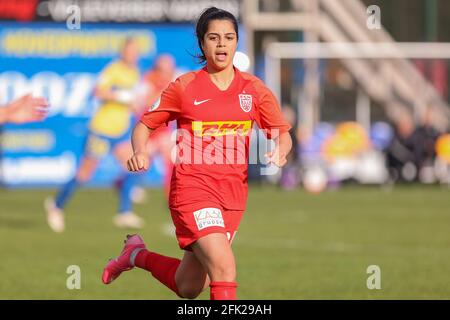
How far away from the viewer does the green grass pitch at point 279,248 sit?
414 inches

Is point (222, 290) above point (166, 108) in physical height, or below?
below

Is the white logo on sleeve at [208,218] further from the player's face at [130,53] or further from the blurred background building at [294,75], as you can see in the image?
the blurred background building at [294,75]

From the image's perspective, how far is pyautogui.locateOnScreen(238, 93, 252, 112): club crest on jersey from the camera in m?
7.73

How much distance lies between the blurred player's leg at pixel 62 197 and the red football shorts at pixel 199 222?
8.85 meters

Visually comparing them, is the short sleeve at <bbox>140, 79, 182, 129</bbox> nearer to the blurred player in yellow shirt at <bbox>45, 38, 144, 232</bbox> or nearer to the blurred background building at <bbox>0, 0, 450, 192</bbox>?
the blurred player in yellow shirt at <bbox>45, 38, 144, 232</bbox>

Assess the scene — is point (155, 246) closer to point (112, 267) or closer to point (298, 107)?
point (112, 267)

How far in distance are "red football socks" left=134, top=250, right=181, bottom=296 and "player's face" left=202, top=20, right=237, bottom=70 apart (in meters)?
1.42

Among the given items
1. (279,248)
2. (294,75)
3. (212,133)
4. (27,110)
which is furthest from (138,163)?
(294,75)

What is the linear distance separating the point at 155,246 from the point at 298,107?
18602mm

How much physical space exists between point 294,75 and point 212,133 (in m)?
25.2

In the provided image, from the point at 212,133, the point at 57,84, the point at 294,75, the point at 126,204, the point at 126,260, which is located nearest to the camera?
the point at 212,133

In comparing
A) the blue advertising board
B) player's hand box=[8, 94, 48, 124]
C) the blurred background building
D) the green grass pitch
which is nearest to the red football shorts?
player's hand box=[8, 94, 48, 124]

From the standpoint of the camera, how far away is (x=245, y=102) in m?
7.75

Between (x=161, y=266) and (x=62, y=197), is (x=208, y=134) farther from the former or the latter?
(x=62, y=197)
